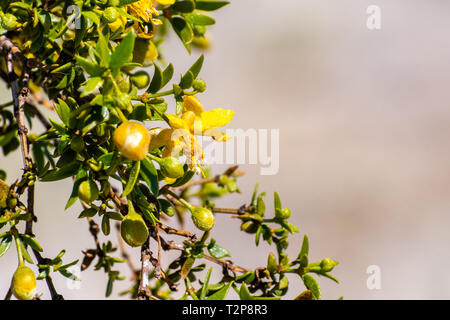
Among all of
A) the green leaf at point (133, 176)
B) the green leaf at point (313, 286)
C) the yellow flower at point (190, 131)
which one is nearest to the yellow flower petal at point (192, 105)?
the yellow flower at point (190, 131)

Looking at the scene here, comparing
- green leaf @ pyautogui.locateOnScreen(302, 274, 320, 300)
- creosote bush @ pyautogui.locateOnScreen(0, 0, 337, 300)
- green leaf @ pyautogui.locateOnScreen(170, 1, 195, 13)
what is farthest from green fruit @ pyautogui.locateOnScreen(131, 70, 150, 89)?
green leaf @ pyautogui.locateOnScreen(302, 274, 320, 300)

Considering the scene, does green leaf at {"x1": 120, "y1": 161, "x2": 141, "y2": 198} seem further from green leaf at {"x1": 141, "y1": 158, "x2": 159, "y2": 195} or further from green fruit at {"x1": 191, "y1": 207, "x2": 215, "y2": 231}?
green fruit at {"x1": 191, "y1": 207, "x2": 215, "y2": 231}

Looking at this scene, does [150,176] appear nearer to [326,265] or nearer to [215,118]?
[215,118]
